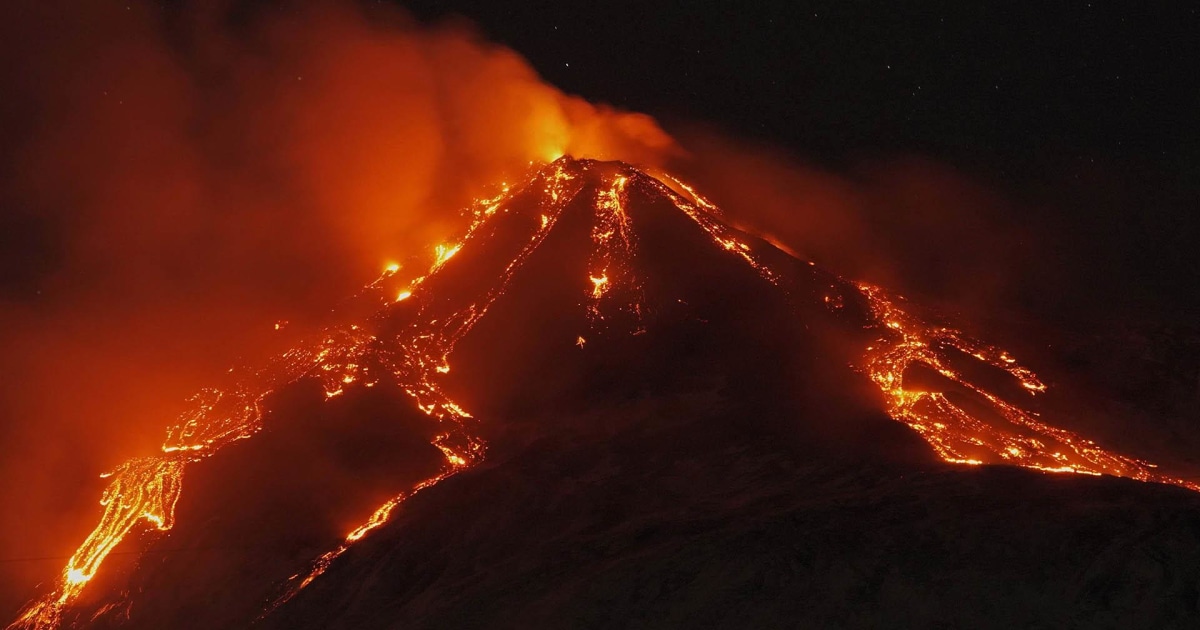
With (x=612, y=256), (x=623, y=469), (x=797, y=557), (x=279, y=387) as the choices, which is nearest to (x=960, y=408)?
(x=623, y=469)

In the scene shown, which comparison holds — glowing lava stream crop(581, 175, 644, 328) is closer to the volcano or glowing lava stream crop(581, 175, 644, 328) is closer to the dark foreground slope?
the volcano

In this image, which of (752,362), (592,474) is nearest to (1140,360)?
(752,362)

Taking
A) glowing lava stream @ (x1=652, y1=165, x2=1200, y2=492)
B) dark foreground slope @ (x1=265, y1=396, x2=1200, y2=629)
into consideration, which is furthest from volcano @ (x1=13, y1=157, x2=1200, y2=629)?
glowing lava stream @ (x1=652, y1=165, x2=1200, y2=492)

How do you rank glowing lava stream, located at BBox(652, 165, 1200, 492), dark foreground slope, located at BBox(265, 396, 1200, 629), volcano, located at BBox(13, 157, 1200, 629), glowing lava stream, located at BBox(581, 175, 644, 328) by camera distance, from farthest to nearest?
glowing lava stream, located at BBox(581, 175, 644, 328), glowing lava stream, located at BBox(652, 165, 1200, 492), volcano, located at BBox(13, 157, 1200, 629), dark foreground slope, located at BBox(265, 396, 1200, 629)

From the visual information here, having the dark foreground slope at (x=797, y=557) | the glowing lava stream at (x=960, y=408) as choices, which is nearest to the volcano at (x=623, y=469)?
the dark foreground slope at (x=797, y=557)

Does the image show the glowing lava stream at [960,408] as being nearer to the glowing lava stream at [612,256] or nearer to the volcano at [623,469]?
the volcano at [623,469]

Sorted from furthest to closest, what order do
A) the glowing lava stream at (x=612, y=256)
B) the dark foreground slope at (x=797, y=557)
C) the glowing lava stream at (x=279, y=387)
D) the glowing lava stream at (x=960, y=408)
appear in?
the glowing lava stream at (x=612, y=256), the glowing lava stream at (x=279, y=387), the glowing lava stream at (x=960, y=408), the dark foreground slope at (x=797, y=557)

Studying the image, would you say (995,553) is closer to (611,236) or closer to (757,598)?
(757,598)

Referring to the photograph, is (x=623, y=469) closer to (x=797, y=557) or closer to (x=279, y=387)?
(x=797, y=557)
